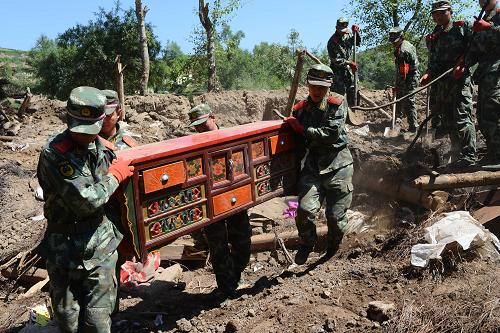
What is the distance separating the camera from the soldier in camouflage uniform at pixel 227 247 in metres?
4.64

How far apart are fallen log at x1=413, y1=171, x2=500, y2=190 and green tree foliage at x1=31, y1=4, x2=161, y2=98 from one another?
19.5 meters

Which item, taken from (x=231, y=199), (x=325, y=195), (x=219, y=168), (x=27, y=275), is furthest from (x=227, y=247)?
(x=27, y=275)

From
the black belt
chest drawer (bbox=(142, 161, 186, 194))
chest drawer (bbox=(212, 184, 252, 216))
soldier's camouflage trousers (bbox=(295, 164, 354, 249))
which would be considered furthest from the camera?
soldier's camouflage trousers (bbox=(295, 164, 354, 249))

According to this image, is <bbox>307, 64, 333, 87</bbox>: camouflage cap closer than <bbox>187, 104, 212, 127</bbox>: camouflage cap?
Yes

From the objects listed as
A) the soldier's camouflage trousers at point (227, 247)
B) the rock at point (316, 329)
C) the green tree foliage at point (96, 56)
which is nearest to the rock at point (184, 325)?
the soldier's camouflage trousers at point (227, 247)

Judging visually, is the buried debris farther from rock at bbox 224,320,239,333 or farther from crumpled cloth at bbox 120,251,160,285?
crumpled cloth at bbox 120,251,160,285

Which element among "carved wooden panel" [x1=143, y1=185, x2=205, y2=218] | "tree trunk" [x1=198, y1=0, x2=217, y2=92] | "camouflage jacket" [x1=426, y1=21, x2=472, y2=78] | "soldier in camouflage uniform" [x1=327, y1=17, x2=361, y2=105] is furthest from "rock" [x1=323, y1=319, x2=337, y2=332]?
"tree trunk" [x1=198, y1=0, x2=217, y2=92]

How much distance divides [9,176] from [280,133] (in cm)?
609

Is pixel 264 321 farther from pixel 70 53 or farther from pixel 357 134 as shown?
pixel 70 53

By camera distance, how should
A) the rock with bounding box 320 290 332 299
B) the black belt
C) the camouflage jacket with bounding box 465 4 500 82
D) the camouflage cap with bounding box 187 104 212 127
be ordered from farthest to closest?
1. the camouflage jacket with bounding box 465 4 500 82
2. the camouflage cap with bounding box 187 104 212 127
3. the rock with bounding box 320 290 332 299
4. the black belt

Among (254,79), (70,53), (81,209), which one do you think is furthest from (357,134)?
(254,79)

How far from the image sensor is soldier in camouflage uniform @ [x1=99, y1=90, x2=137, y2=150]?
4.00 meters

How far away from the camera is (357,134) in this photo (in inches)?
405

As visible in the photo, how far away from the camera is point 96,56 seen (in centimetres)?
2275
